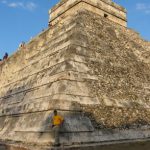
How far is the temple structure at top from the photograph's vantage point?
11516 millimetres

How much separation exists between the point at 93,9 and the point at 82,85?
5.19m

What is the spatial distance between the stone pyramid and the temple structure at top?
47 millimetres

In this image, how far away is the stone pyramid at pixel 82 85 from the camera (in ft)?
23.6

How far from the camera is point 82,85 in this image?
26.5 feet

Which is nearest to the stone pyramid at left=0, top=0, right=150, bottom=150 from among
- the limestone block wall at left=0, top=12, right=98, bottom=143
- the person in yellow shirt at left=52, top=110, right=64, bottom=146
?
the limestone block wall at left=0, top=12, right=98, bottom=143

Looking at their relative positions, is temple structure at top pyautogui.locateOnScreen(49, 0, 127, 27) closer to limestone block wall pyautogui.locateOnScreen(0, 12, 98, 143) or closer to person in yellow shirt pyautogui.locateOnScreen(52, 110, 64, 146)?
limestone block wall pyautogui.locateOnScreen(0, 12, 98, 143)

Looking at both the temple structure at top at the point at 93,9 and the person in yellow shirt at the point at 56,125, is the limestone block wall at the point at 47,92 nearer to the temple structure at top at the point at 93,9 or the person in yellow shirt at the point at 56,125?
the person in yellow shirt at the point at 56,125

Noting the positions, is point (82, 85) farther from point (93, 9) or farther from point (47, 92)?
point (93, 9)

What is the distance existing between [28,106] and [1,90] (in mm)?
5904

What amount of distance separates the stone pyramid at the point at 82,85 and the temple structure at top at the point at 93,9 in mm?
47

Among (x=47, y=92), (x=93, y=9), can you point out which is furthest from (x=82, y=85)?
(x=93, y=9)

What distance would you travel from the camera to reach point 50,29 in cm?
1189

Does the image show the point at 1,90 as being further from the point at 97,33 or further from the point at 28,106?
the point at 97,33

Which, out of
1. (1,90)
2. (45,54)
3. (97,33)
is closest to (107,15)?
(97,33)
